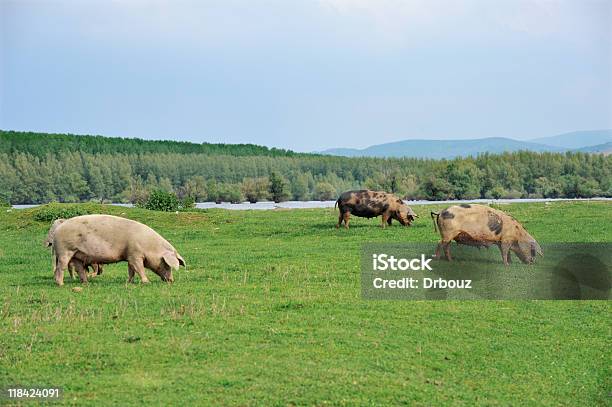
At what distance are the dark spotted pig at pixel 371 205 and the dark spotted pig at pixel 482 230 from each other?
1015 cm

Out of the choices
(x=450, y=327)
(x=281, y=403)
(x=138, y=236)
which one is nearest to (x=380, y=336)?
(x=450, y=327)

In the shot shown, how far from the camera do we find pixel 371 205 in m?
30.9

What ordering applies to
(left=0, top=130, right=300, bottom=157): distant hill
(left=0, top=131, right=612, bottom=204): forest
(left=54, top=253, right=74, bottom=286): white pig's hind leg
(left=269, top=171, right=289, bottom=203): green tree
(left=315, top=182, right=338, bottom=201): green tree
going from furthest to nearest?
1. (left=0, top=130, right=300, bottom=157): distant hill
2. (left=315, top=182, right=338, bottom=201): green tree
3. (left=269, top=171, right=289, bottom=203): green tree
4. (left=0, top=131, right=612, bottom=204): forest
5. (left=54, top=253, right=74, bottom=286): white pig's hind leg

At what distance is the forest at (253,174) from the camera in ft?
224

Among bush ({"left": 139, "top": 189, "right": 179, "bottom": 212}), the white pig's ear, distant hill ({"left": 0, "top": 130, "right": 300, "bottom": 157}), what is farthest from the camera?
distant hill ({"left": 0, "top": 130, "right": 300, "bottom": 157})

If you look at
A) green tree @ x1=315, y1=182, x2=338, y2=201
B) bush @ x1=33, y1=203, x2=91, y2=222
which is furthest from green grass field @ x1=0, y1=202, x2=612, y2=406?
green tree @ x1=315, y1=182, x2=338, y2=201

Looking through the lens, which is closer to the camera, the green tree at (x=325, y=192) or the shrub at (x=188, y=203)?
the shrub at (x=188, y=203)

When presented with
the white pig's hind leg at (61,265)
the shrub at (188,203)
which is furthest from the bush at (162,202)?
the white pig's hind leg at (61,265)

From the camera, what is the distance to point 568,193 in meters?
66.8

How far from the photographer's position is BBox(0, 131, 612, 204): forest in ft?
224

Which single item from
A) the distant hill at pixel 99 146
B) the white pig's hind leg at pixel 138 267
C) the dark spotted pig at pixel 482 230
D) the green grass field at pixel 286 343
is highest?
the distant hill at pixel 99 146

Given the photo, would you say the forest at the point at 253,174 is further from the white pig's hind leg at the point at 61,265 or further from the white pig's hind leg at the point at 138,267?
the white pig's hind leg at the point at 138,267

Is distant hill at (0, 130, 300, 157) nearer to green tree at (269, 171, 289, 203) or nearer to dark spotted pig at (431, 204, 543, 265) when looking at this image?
green tree at (269, 171, 289, 203)

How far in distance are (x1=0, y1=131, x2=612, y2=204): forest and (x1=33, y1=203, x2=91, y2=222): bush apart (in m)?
16.3
